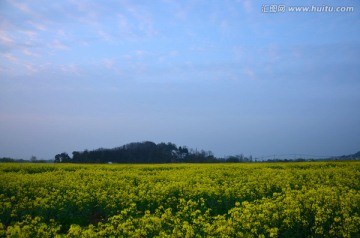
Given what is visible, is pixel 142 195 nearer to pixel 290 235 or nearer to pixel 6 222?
pixel 6 222

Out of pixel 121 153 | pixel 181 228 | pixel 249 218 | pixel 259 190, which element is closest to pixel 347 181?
pixel 259 190

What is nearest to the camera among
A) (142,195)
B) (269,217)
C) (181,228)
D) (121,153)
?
(181,228)

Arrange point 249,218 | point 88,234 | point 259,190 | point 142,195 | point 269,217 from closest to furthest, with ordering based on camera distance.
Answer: point 88,234 < point 249,218 < point 269,217 < point 142,195 < point 259,190

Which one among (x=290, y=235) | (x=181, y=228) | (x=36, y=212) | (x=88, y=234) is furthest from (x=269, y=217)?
(x=36, y=212)

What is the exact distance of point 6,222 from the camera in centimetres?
1036

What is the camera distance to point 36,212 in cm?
1095

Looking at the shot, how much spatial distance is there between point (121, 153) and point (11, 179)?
51229 millimetres

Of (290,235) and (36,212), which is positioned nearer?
(290,235)

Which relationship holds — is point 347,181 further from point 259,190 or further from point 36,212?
point 36,212

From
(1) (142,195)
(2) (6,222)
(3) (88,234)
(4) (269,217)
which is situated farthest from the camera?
(1) (142,195)

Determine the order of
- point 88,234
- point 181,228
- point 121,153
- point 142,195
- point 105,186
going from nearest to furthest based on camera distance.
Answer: point 88,234
point 181,228
point 142,195
point 105,186
point 121,153

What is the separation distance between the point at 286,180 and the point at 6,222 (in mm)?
12488

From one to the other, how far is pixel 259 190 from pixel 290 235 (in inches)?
233

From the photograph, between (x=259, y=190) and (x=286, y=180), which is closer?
(x=259, y=190)
